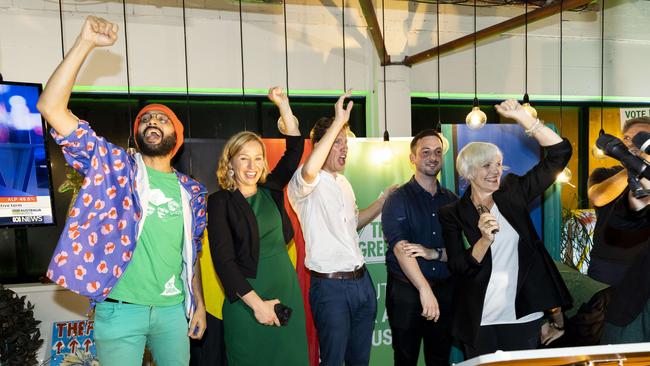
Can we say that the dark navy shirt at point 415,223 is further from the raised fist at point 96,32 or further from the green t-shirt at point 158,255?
the raised fist at point 96,32

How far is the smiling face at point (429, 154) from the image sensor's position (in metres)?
3.28

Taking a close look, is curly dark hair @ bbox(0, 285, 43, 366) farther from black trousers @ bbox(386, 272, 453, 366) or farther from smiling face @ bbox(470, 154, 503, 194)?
smiling face @ bbox(470, 154, 503, 194)

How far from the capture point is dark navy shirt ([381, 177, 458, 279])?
3238mm

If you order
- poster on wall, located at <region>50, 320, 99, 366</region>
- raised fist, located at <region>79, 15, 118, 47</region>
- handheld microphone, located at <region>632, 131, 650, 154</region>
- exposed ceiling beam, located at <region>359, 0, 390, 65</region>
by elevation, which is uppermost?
exposed ceiling beam, located at <region>359, 0, 390, 65</region>

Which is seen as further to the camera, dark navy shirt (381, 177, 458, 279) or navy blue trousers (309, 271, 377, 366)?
dark navy shirt (381, 177, 458, 279)

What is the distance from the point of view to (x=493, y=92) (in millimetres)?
6324

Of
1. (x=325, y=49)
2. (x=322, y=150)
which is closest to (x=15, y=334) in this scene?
(x=322, y=150)

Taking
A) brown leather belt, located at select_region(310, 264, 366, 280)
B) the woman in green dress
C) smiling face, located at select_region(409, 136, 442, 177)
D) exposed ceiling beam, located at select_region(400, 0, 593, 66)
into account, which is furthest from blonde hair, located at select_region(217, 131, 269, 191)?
exposed ceiling beam, located at select_region(400, 0, 593, 66)

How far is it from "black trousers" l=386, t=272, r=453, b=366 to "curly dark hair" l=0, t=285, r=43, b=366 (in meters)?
2.19

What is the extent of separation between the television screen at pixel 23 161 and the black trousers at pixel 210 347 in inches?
53.2

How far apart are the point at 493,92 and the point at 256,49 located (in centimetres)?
255

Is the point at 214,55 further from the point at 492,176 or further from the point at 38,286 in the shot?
the point at 492,176

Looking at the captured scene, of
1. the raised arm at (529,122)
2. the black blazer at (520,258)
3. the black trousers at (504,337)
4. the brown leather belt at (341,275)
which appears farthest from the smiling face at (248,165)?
the black trousers at (504,337)

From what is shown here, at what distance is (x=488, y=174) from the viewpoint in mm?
2777
